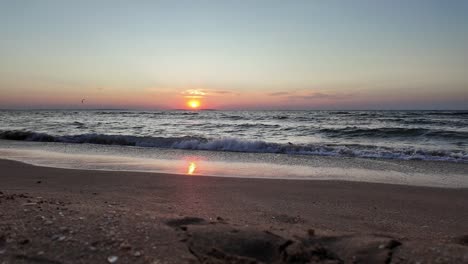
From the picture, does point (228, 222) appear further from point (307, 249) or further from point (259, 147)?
point (259, 147)

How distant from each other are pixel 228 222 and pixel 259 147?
9.93m

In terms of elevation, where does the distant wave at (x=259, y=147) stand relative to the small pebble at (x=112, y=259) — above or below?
below

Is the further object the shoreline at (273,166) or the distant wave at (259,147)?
the distant wave at (259,147)

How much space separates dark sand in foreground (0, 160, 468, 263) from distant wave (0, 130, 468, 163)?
5.38 meters

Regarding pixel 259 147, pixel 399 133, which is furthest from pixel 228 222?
pixel 399 133

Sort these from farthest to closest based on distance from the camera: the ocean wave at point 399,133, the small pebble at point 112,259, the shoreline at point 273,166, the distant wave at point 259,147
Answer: the ocean wave at point 399,133 → the distant wave at point 259,147 → the shoreline at point 273,166 → the small pebble at point 112,259

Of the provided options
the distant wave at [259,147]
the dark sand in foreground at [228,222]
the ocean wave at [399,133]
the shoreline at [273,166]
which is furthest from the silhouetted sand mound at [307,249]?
the ocean wave at [399,133]

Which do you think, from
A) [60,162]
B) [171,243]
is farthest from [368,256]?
[60,162]

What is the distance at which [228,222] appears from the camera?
3.87 meters

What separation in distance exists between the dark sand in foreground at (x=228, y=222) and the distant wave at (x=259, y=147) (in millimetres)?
5378

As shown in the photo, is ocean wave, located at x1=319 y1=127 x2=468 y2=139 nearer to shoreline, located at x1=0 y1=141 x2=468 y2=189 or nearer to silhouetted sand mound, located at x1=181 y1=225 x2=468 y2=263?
shoreline, located at x1=0 y1=141 x2=468 y2=189

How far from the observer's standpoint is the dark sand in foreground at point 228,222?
9.30ft

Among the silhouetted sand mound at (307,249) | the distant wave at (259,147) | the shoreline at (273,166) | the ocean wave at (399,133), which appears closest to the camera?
the silhouetted sand mound at (307,249)

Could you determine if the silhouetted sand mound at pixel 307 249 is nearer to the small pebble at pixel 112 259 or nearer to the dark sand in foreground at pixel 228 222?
the dark sand in foreground at pixel 228 222
